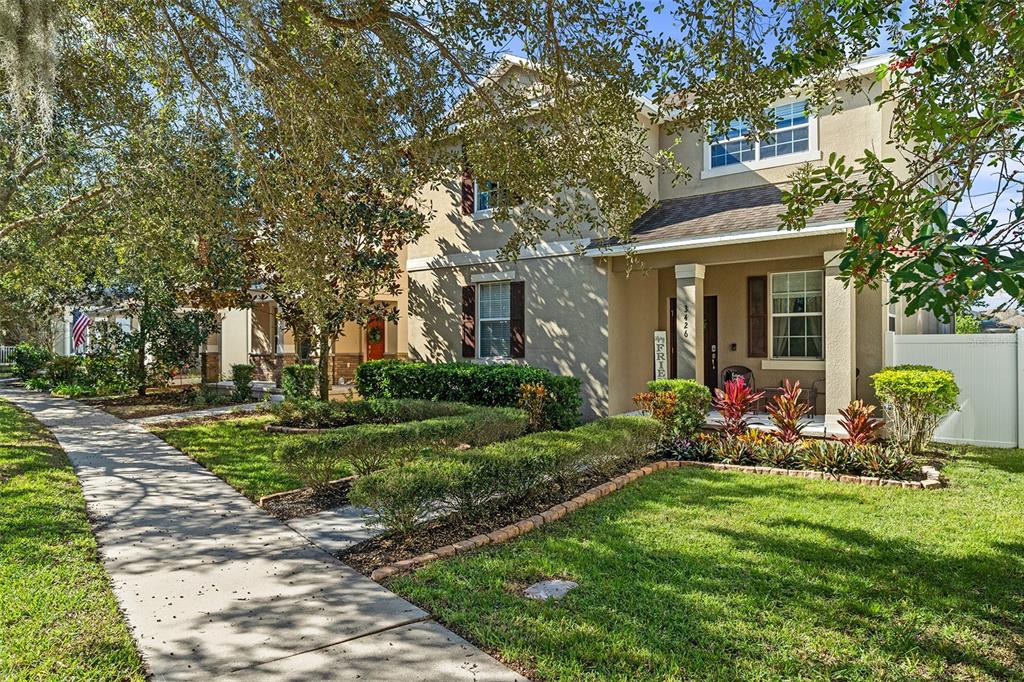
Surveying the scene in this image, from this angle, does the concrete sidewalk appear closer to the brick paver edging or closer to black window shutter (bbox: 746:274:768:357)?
the brick paver edging

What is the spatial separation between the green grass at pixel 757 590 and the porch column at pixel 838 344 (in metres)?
3.38

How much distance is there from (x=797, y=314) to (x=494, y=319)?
6.55 metres

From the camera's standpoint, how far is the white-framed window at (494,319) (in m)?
14.7

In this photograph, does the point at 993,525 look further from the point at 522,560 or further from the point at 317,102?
the point at 317,102

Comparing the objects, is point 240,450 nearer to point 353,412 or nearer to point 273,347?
point 353,412

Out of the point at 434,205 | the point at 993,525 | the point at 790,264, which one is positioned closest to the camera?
the point at 993,525

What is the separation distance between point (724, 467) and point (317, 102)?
23.2 feet

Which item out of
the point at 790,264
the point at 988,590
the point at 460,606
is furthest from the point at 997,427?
the point at 460,606

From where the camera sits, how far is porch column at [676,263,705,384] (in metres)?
11.9

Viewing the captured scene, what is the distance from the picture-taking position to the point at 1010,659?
12.2 feet

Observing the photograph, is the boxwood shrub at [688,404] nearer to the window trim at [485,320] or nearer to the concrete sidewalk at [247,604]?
the window trim at [485,320]

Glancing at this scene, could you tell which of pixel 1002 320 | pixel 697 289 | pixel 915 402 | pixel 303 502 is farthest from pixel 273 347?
pixel 1002 320

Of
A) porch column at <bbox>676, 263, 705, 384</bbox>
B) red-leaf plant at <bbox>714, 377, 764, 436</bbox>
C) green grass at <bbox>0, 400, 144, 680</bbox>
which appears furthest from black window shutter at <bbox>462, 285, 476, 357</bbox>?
green grass at <bbox>0, 400, 144, 680</bbox>

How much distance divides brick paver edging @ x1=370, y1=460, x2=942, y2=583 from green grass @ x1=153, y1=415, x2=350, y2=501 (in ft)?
8.41
